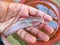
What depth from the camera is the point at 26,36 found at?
95 centimetres

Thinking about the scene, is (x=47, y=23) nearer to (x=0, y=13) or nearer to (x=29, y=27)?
(x=29, y=27)

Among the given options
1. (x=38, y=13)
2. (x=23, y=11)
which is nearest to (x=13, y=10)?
(x=23, y=11)

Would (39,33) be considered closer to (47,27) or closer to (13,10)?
(47,27)

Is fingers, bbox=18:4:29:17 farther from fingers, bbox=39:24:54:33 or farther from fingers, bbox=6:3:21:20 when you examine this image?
fingers, bbox=39:24:54:33

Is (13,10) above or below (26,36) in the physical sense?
above

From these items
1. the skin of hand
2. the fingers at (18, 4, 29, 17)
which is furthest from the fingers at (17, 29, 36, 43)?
the fingers at (18, 4, 29, 17)

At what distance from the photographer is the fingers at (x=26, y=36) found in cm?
94

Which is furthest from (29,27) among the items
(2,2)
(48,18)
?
(2,2)

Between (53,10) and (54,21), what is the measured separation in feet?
0.25

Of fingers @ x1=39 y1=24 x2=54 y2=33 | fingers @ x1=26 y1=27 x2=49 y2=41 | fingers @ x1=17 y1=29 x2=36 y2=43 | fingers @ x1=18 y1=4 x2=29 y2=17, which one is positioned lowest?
fingers @ x1=17 y1=29 x2=36 y2=43

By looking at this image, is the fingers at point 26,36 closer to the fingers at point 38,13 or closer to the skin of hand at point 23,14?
the skin of hand at point 23,14

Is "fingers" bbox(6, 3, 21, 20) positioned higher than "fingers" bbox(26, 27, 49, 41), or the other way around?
"fingers" bbox(6, 3, 21, 20)

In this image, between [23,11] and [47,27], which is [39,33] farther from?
[23,11]

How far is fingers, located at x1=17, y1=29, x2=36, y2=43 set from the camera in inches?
37.0
